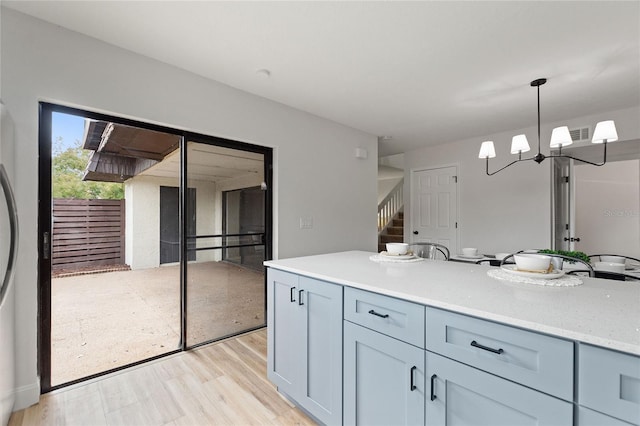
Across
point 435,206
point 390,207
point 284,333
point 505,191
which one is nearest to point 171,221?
point 284,333

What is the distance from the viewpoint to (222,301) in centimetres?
298

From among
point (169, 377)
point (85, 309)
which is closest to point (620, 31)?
point (169, 377)

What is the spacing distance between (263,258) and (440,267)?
2024 millimetres

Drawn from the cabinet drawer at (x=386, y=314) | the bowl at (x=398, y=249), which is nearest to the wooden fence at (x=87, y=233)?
the cabinet drawer at (x=386, y=314)

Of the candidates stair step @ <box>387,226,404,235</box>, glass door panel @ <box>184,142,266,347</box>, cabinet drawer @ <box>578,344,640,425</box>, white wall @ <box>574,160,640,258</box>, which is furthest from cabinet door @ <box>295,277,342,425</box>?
stair step @ <box>387,226,404,235</box>

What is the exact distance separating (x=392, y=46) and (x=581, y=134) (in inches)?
128

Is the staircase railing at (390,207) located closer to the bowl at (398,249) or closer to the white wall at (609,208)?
the white wall at (609,208)

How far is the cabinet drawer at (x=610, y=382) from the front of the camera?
749 millimetres

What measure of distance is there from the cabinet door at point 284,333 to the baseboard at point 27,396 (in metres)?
1.48

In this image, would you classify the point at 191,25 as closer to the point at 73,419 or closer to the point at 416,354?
the point at 416,354

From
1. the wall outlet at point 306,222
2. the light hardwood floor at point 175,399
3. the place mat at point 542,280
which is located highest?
the wall outlet at point 306,222

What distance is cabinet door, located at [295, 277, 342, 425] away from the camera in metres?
1.51

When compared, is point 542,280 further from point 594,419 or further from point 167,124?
point 167,124

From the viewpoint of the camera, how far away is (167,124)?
2.48m
